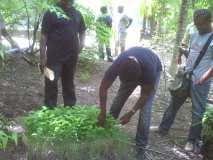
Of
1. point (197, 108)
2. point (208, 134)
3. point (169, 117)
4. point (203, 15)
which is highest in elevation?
point (203, 15)

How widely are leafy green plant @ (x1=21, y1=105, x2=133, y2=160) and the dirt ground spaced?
50 centimetres

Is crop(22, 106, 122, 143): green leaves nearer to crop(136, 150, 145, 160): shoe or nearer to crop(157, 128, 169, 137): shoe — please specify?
crop(136, 150, 145, 160): shoe

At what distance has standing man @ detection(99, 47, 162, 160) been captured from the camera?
4.67 m

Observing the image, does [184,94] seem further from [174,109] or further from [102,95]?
[102,95]

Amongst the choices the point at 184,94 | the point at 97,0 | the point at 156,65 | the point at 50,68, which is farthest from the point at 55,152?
the point at 97,0

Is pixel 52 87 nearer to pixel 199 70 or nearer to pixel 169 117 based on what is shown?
pixel 169 117

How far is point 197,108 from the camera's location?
637 centimetres

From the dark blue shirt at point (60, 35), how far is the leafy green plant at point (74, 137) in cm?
164

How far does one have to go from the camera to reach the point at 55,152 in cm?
462

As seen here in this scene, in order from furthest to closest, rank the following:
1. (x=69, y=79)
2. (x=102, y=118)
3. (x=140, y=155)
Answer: (x=69, y=79), (x=140, y=155), (x=102, y=118)

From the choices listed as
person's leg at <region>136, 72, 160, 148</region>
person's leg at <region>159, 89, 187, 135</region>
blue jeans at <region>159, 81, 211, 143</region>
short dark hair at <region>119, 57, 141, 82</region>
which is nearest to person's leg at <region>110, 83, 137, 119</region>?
person's leg at <region>136, 72, 160, 148</region>

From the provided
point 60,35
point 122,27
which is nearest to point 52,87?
point 60,35

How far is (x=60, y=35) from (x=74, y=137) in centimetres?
214

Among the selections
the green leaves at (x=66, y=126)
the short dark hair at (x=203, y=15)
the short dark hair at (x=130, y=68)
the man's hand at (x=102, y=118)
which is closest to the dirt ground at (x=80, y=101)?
the green leaves at (x=66, y=126)
